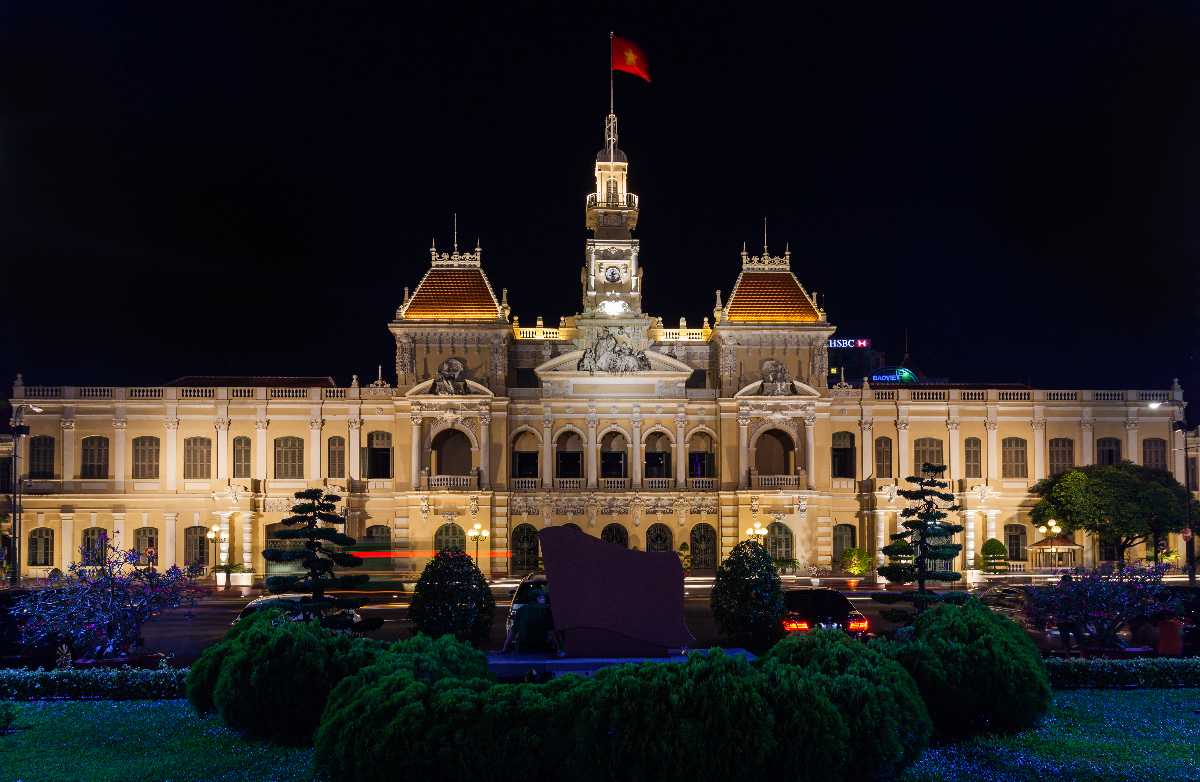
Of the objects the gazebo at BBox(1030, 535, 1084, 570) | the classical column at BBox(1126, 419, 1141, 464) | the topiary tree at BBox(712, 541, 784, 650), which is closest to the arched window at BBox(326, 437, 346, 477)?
the gazebo at BBox(1030, 535, 1084, 570)

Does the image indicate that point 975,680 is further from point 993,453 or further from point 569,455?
point 993,453

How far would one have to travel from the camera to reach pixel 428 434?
50.9 metres

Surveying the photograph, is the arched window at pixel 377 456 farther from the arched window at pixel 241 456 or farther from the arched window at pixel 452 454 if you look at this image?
the arched window at pixel 241 456

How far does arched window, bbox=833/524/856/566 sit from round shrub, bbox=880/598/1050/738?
36.6 metres

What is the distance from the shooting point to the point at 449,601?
73.0 feet

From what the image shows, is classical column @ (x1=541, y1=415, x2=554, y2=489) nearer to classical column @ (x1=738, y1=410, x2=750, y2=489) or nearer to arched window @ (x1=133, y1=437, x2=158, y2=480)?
classical column @ (x1=738, y1=410, x2=750, y2=489)

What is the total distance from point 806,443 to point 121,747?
39.1 m

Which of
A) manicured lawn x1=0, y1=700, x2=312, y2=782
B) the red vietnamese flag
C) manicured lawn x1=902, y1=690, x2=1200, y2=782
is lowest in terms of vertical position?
manicured lawn x1=902, y1=690, x2=1200, y2=782

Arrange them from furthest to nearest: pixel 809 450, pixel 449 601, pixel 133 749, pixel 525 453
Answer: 1. pixel 525 453
2. pixel 809 450
3. pixel 449 601
4. pixel 133 749

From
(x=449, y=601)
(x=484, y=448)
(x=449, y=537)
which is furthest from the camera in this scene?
(x=484, y=448)

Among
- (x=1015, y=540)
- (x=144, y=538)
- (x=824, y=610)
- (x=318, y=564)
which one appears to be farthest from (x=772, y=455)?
(x=318, y=564)

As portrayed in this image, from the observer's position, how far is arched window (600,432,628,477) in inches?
2088

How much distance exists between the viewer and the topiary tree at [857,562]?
50250 mm

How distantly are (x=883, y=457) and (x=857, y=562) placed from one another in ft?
18.9
